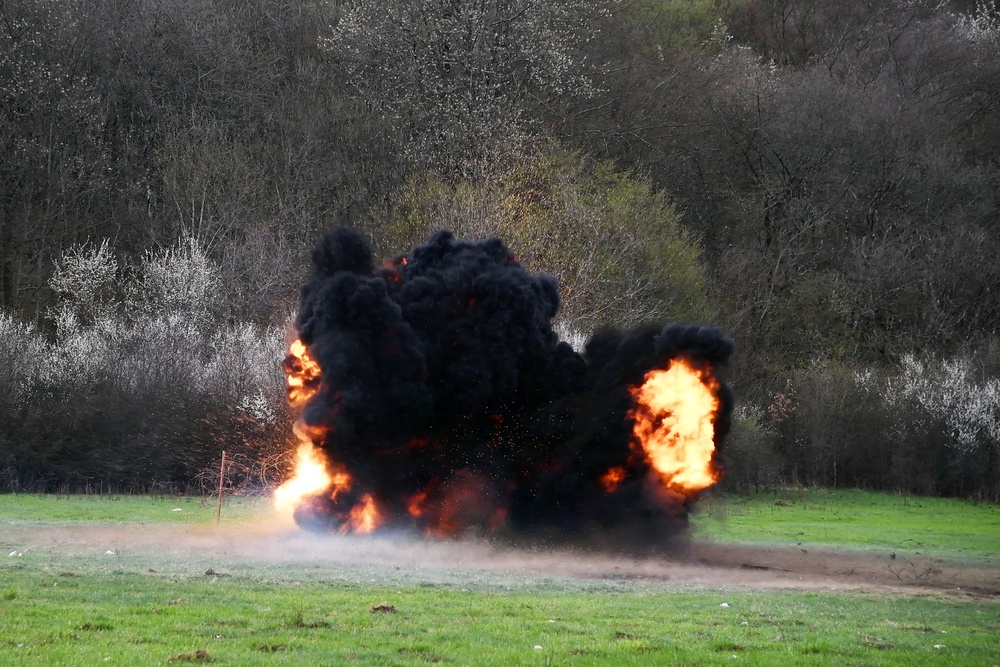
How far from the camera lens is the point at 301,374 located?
27938 millimetres

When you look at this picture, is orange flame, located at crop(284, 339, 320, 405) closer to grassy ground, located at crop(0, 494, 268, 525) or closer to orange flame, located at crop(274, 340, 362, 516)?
orange flame, located at crop(274, 340, 362, 516)

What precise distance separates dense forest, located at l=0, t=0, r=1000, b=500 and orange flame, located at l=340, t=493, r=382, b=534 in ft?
58.7

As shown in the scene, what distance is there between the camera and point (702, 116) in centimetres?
7338

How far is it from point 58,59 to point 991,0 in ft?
206

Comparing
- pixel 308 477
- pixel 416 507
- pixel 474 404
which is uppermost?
pixel 474 404

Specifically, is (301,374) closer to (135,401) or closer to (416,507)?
(416,507)

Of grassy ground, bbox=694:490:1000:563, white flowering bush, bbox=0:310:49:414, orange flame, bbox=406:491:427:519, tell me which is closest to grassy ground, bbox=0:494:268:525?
orange flame, bbox=406:491:427:519

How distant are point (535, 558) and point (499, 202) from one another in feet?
96.0

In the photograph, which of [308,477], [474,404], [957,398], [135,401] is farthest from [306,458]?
[957,398]

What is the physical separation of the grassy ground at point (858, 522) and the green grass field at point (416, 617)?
932 cm

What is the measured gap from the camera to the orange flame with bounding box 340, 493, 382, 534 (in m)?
26.3

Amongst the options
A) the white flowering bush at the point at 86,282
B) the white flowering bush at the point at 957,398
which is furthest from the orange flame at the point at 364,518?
the white flowering bush at the point at 957,398

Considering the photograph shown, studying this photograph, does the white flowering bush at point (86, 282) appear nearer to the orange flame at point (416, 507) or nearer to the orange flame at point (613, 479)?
the orange flame at point (416, 507)

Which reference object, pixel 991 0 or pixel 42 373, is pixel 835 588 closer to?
pixel 42 373
